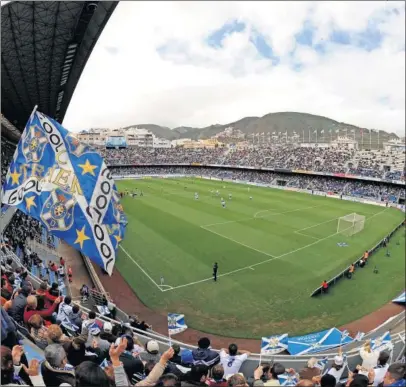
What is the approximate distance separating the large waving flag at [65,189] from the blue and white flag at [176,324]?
5.66 meters

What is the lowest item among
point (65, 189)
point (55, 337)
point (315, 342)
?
point (315, 342)

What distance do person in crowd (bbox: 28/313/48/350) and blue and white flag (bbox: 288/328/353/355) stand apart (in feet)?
27.3

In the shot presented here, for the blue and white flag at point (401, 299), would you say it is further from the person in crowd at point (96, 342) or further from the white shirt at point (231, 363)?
the person in crowd at point (96, 342)

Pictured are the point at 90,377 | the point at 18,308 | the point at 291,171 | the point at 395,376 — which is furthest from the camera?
the point at 291,171

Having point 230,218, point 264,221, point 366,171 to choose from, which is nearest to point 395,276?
point 264,221

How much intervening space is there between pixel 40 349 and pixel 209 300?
11.3 meters

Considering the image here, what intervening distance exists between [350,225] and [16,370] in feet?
98.8

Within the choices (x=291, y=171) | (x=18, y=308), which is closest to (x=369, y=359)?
(x=18, y=308)

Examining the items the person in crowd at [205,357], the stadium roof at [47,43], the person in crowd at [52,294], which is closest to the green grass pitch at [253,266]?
the person in crowd at [52,294]

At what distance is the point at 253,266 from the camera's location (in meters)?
21.0

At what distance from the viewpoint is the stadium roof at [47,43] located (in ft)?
52.1

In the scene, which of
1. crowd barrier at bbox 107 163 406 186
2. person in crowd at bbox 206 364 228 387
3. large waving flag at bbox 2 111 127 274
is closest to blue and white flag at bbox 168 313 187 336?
large waving flag at bbox 2 111 127 274

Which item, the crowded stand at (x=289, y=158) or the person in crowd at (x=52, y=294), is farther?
the crowded stand at (x=289, y=158)

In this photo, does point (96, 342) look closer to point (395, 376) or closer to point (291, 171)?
point (395, 376)
